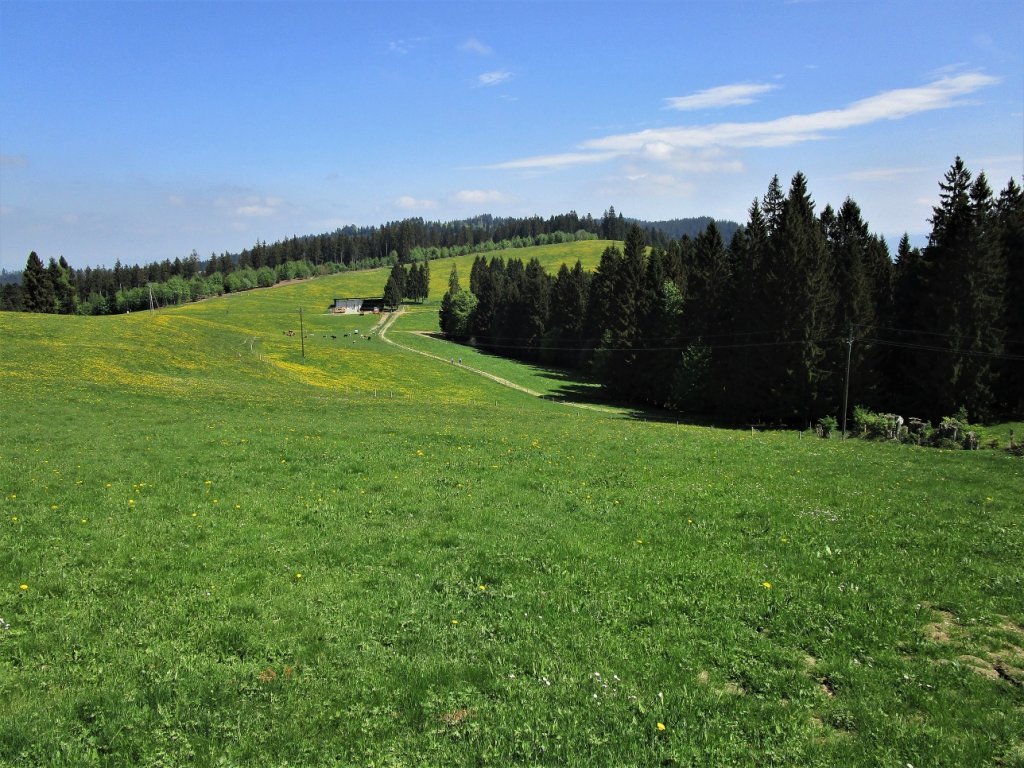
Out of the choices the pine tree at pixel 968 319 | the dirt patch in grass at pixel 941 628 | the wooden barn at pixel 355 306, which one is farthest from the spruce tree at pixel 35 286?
the dirt patch in grass at pixel 941 628

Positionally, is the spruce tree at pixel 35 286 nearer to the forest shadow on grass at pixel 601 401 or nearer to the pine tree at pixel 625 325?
the forest shadow on grass at pixel 601 401

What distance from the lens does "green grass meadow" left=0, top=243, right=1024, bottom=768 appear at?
6.33m

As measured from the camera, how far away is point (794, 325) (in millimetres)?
55250

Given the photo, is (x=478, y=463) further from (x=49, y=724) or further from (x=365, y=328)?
(x=365, y=328)

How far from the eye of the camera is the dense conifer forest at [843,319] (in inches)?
1954

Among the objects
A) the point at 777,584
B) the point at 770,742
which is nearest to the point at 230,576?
the point at 770,742

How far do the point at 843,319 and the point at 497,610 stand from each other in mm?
56743

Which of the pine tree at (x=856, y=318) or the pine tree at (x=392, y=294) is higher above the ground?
the pine tree at (x=392, y=294)

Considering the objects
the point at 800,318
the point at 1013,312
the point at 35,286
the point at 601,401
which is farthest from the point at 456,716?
the point at 35,286

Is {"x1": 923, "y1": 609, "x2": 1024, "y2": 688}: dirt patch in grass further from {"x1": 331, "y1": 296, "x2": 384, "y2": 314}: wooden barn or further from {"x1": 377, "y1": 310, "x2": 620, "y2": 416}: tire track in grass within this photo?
{"x1": 331, "y1": 296, "x2": 384, "y2": 314}: wooden barn

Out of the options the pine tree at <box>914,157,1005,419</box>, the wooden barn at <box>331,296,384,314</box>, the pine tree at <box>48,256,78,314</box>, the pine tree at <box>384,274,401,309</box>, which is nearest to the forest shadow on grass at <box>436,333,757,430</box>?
the pine tree at <box>914,157,1005,419</box>

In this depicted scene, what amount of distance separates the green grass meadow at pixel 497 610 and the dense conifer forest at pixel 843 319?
36483 mm

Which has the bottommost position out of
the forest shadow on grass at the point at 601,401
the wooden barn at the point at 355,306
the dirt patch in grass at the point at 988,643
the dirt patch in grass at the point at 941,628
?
the forest shadow on grass at the point at 601,401

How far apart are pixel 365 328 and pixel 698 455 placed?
4913 inches
